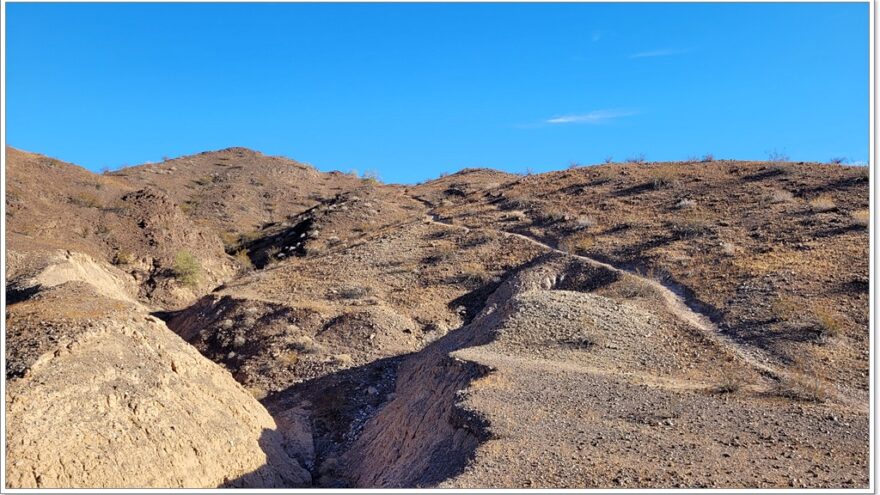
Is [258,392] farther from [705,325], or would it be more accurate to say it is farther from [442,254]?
[442,254]

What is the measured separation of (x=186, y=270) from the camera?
34.2 metres

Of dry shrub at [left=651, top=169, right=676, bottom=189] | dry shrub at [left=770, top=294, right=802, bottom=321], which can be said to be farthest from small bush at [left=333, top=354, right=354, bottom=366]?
dry shrub at [left=651, top=169, right=676, bottom=189]

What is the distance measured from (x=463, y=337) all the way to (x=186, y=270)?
17.5 m

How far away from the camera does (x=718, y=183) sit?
38750mm

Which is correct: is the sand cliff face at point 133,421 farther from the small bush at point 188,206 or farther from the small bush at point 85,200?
the small bush at point 188,206

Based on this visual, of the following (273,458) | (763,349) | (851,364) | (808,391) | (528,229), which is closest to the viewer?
(808,391)

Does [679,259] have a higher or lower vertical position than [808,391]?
higher

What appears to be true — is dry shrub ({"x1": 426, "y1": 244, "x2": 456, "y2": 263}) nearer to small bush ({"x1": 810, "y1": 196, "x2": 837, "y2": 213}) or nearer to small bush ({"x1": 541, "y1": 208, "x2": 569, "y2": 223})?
small bush ({"x1": 541, "y1": 208, "x2": 569, "y2": 223})

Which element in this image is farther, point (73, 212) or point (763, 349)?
point (73, 212)

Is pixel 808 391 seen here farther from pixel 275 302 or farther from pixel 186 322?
pixel 186 322

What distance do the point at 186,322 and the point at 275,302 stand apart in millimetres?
3648

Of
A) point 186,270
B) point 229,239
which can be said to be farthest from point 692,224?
point 229,239

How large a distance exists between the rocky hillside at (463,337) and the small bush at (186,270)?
14 cm

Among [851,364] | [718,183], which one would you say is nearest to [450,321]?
[851,364]
